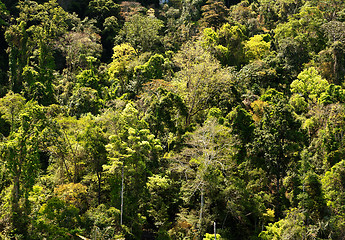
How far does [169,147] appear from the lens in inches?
1024

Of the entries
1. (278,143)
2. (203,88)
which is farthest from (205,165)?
(203,88)

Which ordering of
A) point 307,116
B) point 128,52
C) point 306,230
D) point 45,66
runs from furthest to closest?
1. point 128,52
2. point 45,66
3. point 307,116
4. point 306,230

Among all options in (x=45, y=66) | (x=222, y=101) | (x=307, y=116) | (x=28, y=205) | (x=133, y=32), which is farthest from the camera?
(x=133, y=32)

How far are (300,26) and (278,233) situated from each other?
30530 mm

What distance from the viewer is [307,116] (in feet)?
104

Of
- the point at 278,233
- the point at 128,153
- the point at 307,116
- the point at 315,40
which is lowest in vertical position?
the point at 278,233

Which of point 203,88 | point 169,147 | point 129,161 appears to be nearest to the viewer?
point 129,161

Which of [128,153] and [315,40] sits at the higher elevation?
[315,40]

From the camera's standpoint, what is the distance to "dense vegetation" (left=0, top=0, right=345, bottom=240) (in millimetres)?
20188

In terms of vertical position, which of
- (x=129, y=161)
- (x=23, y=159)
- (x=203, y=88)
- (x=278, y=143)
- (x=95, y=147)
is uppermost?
(x=203, y=88)

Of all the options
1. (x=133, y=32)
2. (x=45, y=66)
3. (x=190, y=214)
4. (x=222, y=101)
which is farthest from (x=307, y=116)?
(x=45, y=66)

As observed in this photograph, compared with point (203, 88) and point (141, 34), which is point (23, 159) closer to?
point (203, 88)

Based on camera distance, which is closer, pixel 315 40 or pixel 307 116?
pixel 307 116

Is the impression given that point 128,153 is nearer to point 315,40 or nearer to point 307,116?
point 307,116
